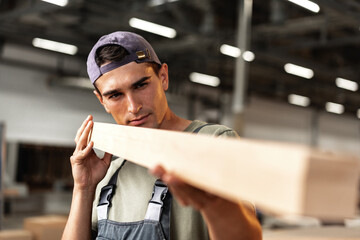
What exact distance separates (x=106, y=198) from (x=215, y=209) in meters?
0.70

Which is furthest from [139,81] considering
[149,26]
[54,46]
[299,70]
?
[299,70]

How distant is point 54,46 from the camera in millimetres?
10516

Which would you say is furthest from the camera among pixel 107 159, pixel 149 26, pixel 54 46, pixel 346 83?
pixel 346 83

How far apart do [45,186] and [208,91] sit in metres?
7.10

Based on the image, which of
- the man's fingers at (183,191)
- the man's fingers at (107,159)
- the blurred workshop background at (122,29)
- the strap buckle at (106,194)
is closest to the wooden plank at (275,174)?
the man's fingers at (183,191)

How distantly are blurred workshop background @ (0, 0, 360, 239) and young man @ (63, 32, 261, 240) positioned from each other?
470 cm

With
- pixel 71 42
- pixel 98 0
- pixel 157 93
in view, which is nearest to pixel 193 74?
pixel 71 42

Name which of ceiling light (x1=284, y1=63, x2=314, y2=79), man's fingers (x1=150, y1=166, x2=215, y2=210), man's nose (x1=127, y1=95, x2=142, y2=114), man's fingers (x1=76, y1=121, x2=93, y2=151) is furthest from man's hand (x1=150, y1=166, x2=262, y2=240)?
ceiling light (x1=284, y1=63, x2=314, y2=79)

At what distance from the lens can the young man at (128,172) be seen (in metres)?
1.32

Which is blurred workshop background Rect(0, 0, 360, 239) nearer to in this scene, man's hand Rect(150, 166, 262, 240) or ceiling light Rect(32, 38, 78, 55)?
ceiling light Rect(32, 38, 78, 55)

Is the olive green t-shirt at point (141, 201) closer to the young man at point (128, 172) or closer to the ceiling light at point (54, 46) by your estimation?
the young man at point (128, 172)

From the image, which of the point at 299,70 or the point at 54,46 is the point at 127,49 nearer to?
the point at 54,46

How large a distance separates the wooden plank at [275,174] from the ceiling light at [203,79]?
479 inches

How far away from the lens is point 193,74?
13000 millimetres
